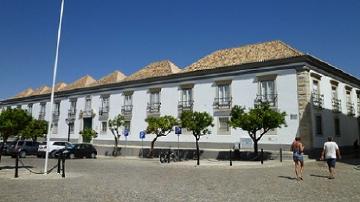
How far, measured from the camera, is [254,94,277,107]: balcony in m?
26.3

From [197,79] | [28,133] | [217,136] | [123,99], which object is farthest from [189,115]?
[28,133]

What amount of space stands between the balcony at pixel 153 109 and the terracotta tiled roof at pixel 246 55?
4477mm

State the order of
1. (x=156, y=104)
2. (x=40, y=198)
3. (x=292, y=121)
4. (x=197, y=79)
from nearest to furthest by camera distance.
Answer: (x=40, y=198)
(x=292, y=121)
(x=197, y=79)
(x=156, y=104)

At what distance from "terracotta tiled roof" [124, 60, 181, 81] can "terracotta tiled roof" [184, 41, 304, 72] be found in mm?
2719

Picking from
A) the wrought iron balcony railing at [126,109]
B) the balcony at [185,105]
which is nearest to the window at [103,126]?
the wrought iron balcony railing at [126,109]

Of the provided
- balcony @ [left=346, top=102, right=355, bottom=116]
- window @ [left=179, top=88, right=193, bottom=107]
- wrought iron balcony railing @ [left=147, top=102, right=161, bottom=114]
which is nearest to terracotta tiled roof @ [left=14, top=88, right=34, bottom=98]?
wrought iron balcony railing @ [left=147, top=102, right=161, bottom=114]

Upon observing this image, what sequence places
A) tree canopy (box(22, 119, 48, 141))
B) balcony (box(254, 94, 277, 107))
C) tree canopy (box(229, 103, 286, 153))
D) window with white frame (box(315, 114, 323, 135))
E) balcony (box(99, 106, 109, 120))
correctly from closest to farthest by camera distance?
1. tree canopy (box(229, 103, 286, 153))
2. window with white frame (box(315, 114, 323, 135))
3. balcony (box(254, 94, 277, 107))
4. balcony (box(99, 106, 109, 120))
5. tree canopy (box(22, 119, 48, 141))

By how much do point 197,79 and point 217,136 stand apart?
18.4 ft

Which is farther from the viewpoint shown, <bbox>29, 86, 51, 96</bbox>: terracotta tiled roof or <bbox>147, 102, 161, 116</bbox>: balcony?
<bbox>29, 86, 51, 96</bbox>: terracotta tiled roof

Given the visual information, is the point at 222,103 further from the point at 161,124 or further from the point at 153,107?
the point at 153,107

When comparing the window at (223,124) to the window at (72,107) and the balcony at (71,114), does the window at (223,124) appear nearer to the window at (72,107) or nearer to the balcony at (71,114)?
the balcony at (71,114)

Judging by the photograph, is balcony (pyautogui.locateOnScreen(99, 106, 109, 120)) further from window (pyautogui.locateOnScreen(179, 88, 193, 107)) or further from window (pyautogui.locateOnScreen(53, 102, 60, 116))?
window (pyautogui.locateOnScreen(179, 88, 193, 107))

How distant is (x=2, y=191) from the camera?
10016 millimetres

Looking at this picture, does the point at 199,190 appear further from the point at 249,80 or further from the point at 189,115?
the point at 249,80
